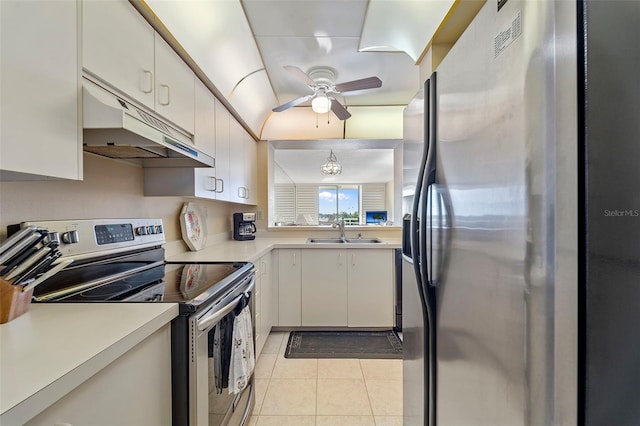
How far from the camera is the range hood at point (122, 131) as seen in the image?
2.99 ft

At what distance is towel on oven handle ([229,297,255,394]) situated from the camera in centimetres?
122

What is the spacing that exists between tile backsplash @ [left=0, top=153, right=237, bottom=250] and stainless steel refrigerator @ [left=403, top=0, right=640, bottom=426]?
4.89ft

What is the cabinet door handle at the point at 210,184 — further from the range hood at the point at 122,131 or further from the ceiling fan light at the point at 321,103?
the ceiling fan light at the point at 321,103

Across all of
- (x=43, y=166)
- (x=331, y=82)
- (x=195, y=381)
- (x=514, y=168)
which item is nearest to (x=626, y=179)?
(x=514, y=168)

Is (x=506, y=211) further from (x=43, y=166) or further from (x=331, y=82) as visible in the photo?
(x=331, y=82)

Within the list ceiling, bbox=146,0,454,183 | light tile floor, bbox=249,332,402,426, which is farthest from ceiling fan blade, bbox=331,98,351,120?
light tile floor, bbox=249,332,402,426

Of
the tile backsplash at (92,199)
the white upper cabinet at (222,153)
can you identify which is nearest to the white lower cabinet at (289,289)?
the white upper cabinet at (222,153)

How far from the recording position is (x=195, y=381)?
35.6 inches

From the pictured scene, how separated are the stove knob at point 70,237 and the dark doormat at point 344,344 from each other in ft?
5.80

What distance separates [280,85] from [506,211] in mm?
2609

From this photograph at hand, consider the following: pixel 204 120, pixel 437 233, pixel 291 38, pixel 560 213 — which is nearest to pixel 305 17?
pixel 291 38

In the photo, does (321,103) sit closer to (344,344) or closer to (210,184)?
(210,184)

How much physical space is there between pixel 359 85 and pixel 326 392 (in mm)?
2268

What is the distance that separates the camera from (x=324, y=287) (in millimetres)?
2795
